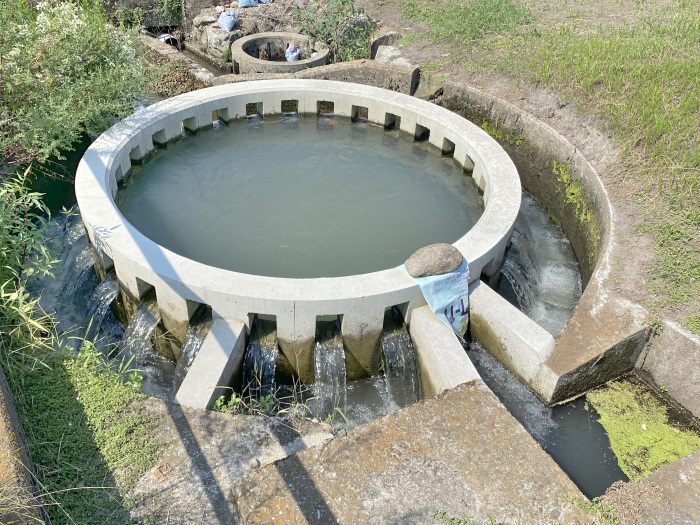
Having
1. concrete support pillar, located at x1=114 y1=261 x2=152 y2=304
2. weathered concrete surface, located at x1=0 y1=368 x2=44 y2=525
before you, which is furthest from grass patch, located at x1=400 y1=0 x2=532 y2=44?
weathered concrete surface, located at x1=0 y1=368 x2=44 y2=525

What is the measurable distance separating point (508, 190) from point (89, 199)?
4.43 meters

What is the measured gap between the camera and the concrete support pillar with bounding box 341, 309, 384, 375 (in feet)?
15.6

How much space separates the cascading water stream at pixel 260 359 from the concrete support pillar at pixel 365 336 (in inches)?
26.9

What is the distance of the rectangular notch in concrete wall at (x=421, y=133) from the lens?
25.5 ft

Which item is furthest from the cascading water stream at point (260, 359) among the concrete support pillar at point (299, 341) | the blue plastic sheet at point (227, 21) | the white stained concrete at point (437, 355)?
the blue plastic sheet at point (227, 21)

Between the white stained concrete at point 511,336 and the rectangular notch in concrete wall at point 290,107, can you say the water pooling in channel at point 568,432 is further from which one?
the rectangular notch in concrete wall at point 290,107

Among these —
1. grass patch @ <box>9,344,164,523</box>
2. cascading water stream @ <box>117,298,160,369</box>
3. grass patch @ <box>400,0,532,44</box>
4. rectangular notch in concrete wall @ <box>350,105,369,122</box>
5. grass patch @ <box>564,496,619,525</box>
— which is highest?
grass patch @ <box>400,0,532,44</box>

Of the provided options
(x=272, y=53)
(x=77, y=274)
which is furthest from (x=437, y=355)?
(x=272, y=53)

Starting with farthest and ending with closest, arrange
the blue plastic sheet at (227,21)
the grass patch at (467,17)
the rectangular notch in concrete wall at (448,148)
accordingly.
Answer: the blue plastic sheet at (227,21) → the grass patch at (467,17) → the rectangular notch in concrete wall at (448,148)

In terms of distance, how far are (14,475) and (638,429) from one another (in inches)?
186

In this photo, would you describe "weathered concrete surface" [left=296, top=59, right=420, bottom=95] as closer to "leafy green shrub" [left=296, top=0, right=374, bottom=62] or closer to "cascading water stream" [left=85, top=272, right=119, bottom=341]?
"leafy green shrub" [left=296, top=0, right=374, bottom=62]

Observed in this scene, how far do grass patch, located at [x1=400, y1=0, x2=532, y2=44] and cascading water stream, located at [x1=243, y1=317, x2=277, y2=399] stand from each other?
693 centimetres

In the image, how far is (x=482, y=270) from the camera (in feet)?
17.9

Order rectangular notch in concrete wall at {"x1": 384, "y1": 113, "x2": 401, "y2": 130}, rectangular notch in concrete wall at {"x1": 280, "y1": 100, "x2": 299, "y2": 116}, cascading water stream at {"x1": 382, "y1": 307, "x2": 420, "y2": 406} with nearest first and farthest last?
cascading water stream at {"x1": 382, "y1": 307, "x2": 420, "y2": 406} → rectangular notch in concrete wall at {"x1": 384, "y1": 113, "x2": 401, "y2": 130} → rectangular notch in concrete wall at {"x1": 280, "y1": 100, "x2": 299, "y2": 116}
